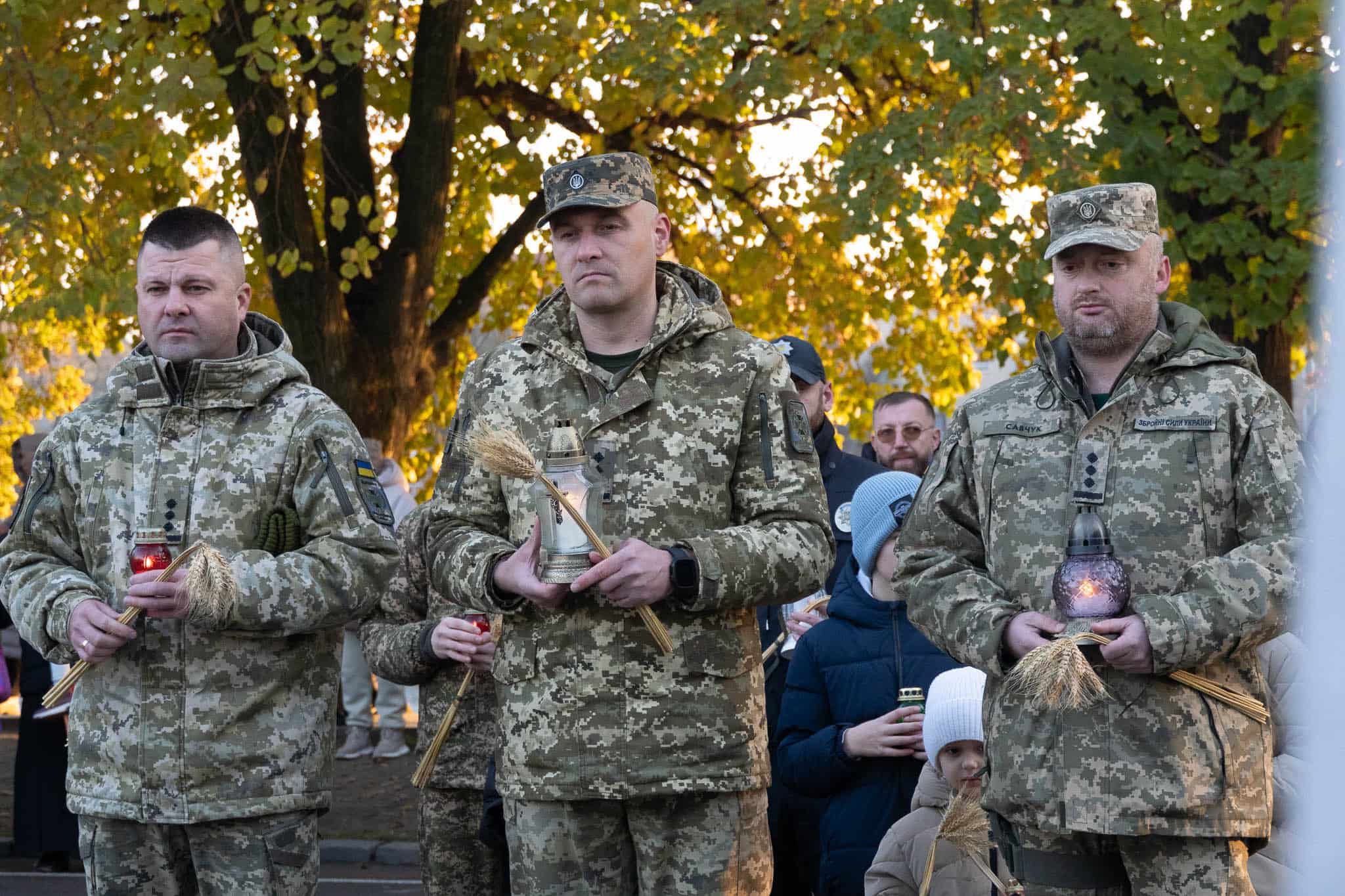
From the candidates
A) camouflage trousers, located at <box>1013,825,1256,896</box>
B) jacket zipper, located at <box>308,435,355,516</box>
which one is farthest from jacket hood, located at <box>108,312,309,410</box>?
camouflage trousers, located at <box>1013,825,1256,896</box>

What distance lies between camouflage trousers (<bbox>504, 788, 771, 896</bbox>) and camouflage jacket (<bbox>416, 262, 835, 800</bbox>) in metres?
0.07

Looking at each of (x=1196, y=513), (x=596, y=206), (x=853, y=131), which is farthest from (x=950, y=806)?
(x=853, y=131)

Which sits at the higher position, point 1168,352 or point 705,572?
point 1168,352

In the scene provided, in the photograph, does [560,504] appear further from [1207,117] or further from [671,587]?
[1207,117]

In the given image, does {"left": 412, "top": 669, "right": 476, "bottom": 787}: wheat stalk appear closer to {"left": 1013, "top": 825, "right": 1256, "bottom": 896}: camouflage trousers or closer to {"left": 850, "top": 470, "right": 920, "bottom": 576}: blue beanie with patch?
{"left": 850, "top": 470, "right": 920, "bottom": 576}: blue beanie with patch

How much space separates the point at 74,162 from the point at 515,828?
989cm

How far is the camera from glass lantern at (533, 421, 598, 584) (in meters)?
4.11

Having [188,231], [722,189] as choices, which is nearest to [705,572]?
[188,231]

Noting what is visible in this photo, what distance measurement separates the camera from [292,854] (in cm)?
461

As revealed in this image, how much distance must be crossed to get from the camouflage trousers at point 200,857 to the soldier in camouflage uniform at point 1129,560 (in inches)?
68.0

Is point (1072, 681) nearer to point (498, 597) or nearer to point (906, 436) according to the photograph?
point (498, 597)

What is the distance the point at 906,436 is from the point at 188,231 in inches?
→ 179

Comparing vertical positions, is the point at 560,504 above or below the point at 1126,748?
above

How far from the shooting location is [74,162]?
12.9 m
